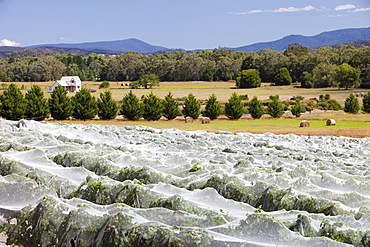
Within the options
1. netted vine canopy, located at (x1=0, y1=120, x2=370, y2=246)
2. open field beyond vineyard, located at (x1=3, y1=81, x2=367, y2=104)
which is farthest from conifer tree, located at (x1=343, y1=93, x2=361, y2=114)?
netted vine canopy, located at (x1=0, y1=120, x2=370, y2=246)

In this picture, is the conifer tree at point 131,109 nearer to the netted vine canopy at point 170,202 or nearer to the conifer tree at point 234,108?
the conifer tree at point 234,108

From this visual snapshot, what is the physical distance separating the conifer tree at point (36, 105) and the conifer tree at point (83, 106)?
2.35 meters

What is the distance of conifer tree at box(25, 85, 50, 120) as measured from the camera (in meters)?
29.2

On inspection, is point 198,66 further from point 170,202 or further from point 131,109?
point 170,202

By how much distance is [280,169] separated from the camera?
9445 mm

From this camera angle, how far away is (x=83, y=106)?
3180cm

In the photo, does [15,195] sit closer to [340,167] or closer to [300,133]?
[340,167]

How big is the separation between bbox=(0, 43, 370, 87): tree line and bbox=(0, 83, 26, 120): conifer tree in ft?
241

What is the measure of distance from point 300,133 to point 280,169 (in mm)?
14990

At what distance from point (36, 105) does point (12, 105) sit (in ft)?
6.04

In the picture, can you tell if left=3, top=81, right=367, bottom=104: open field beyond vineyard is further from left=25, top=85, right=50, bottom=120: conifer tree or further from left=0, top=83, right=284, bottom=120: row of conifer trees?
left=25, top=85, right=50, bottom=120: conifer tree

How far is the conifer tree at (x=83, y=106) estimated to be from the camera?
3158 cm

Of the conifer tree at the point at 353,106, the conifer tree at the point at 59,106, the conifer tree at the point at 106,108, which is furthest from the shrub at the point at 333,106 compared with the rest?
the conifer tree at the point at 59,106

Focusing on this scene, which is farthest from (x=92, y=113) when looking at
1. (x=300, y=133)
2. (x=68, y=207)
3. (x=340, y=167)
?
(x=68, y=207)
